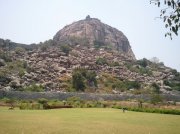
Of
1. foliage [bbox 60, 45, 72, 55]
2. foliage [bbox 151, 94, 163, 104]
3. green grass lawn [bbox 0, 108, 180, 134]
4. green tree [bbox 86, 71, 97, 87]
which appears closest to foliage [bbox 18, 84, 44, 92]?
green tree [bbox 86, 71, 97, 87]

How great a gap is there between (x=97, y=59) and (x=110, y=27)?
2122 inches

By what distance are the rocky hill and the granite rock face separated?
10302 mm

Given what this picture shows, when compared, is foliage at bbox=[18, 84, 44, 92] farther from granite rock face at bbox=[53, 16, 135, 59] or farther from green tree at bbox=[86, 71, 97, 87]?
granite rock face at bbox=[53, 16, 135, 59]

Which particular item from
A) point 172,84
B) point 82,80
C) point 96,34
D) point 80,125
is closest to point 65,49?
point 82,80

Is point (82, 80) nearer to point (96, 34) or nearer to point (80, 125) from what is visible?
point (80, 125)

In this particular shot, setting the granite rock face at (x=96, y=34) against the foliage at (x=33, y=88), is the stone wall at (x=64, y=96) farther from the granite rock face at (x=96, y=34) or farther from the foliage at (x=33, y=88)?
the granite rock face at (x=96, y=34)

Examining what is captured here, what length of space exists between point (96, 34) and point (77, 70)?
197 ft

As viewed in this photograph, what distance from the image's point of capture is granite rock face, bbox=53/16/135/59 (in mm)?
131375

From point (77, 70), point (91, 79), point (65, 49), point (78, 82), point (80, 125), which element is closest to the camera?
point (80, 125)

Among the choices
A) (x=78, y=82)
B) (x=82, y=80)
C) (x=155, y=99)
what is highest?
(x=82, y=80)

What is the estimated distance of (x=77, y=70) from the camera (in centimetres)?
7625

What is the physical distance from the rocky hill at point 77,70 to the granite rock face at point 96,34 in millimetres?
10302

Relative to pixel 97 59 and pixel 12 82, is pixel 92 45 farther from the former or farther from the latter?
pixel 12 82

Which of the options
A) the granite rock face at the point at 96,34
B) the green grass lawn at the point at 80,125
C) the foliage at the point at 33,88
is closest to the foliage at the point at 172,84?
the foliage at the point at 33,88
